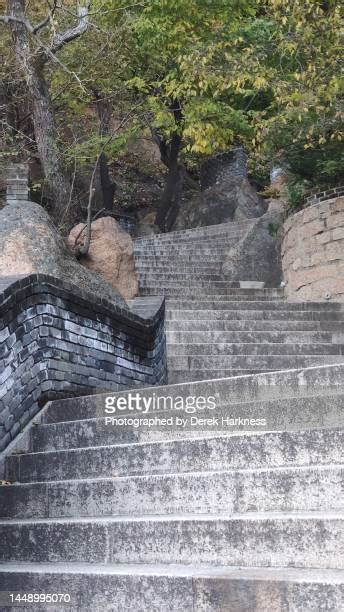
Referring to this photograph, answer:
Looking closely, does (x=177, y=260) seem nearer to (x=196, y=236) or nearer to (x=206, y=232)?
(x=196, y=236)

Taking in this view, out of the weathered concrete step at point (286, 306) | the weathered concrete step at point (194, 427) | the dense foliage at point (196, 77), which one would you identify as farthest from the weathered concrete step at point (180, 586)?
the weathered concrete step at point (286, 306)

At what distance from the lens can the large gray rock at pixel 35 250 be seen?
7297 millimetres

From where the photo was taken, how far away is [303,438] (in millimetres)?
3631

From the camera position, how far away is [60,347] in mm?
5887

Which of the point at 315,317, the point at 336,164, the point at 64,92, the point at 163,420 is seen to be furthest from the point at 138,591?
the point at 64,92

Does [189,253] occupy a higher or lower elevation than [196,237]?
lower

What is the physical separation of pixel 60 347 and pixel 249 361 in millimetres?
2787

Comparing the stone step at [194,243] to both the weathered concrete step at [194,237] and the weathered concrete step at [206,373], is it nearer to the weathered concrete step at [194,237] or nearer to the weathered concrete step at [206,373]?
the weathered concrete step at [194,237]

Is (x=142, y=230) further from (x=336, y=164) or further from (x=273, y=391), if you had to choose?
(x=273, y=391)

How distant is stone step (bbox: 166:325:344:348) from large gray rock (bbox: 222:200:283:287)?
4.53 m

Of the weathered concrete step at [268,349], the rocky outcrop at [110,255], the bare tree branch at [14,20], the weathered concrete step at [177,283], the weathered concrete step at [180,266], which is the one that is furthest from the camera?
the weathered concrete step at [180,266]

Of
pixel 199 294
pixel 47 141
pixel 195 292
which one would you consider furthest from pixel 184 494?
pixel 47 141

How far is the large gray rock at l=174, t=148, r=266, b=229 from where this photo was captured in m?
20.8
